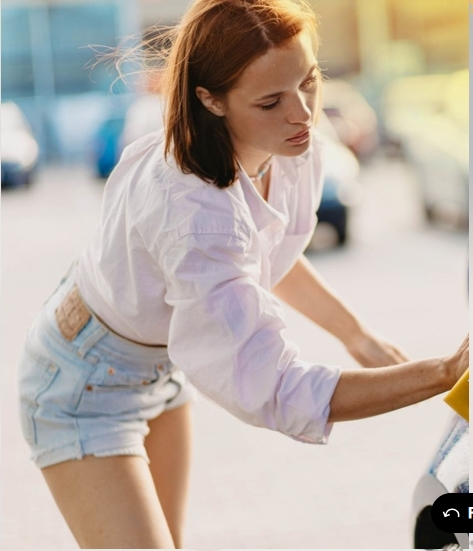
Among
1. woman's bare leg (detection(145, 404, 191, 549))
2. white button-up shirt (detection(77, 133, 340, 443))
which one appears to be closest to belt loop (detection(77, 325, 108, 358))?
white button-up shirt (detection(77, 133, 340, 443))

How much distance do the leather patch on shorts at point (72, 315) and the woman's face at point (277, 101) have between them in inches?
21.1

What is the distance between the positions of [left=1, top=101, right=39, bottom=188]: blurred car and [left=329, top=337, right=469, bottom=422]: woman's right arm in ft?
47.3

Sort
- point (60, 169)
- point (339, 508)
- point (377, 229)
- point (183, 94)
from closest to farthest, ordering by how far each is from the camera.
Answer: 1. point (183, 94)
2. point (339, 508)
3. point (377, 229)
4. point (60, 169)

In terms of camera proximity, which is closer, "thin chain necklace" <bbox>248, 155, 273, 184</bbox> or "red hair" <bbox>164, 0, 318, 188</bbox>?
"red hair" <bbox>164, 0, 318, 188</bbox>

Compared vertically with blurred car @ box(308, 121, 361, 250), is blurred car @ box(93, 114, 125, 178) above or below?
below

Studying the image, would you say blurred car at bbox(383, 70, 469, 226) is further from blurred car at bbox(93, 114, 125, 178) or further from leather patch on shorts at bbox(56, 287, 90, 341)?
leather patch on shorts at bbox(56, 287, 90, 341)

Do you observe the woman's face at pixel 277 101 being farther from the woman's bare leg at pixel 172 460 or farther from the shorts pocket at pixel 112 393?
the woman's bare leg at pixel 172 460

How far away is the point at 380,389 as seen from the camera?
1738 millimetres

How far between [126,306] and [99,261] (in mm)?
113

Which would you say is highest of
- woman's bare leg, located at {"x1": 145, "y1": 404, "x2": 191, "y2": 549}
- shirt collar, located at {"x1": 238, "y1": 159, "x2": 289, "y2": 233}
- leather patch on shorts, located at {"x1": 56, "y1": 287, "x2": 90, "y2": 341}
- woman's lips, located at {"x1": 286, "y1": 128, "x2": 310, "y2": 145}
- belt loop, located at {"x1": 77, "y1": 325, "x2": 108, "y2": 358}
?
woman's lips, located at {"x1": 286, "y1": 128, "x2": 310, "y2": 145}

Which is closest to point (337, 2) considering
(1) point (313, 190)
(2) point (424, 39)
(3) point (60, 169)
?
(2) point (424, 39)

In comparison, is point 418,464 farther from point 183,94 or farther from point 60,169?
point 60,169

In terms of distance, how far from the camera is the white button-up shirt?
1.82m

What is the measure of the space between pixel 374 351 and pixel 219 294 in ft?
2.35
